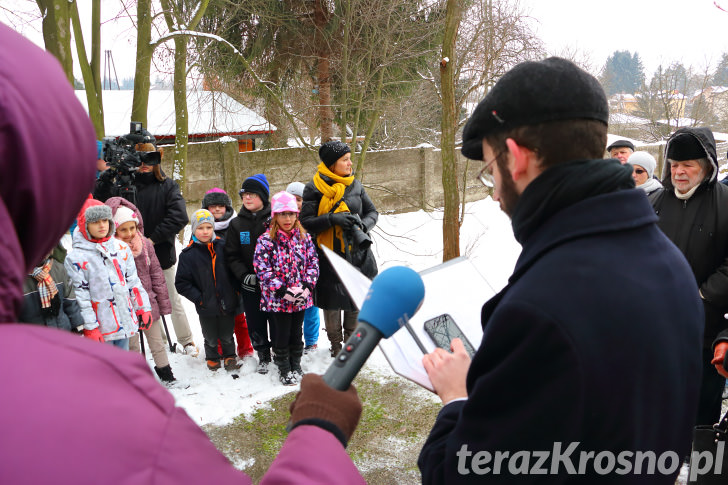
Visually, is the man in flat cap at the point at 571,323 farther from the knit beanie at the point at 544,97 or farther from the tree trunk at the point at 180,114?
the tree trunk at the point at 180,114

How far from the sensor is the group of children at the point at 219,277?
417 cm

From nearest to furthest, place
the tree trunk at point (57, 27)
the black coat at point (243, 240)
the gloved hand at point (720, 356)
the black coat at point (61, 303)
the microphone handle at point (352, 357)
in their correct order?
1. the microphone handle at point (352, 357)
2. the gloved hand at point (720, 356)
3. the black coat at point (61, 303)
4. the black coat at point (243, 240)
5. the tree trunk at point (57, 27)

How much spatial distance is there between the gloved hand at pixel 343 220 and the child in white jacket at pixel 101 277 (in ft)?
6.03

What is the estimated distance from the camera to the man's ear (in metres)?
1.34

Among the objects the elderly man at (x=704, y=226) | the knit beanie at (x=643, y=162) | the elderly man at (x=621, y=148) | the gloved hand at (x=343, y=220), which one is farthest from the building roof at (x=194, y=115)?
the elderly man at (x=704, y=226)

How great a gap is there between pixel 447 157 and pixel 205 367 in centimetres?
363

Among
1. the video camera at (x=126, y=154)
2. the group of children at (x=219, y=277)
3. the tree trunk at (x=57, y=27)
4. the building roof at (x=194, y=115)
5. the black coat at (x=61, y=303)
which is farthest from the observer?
the building roof at (x=194, y=115)

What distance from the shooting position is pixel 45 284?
3689mm

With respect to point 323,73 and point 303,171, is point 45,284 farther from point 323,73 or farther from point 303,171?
point 303,171

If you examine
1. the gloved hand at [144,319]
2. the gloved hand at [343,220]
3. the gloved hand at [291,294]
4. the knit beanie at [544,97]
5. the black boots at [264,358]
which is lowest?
the black boots at [264,358]

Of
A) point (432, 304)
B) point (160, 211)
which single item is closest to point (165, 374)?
point (160, 211)

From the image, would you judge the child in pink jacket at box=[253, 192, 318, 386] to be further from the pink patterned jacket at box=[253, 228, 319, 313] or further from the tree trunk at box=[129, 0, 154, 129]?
the tree trunk at box=[129, 0, 154, 129]

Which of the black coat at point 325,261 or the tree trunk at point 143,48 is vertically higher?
the tree trunk at point 143,48

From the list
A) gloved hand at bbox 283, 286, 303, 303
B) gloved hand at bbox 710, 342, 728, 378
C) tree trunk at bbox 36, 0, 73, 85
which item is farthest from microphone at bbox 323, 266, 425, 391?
tree trunk at bbox 36, 0, 73, 85
